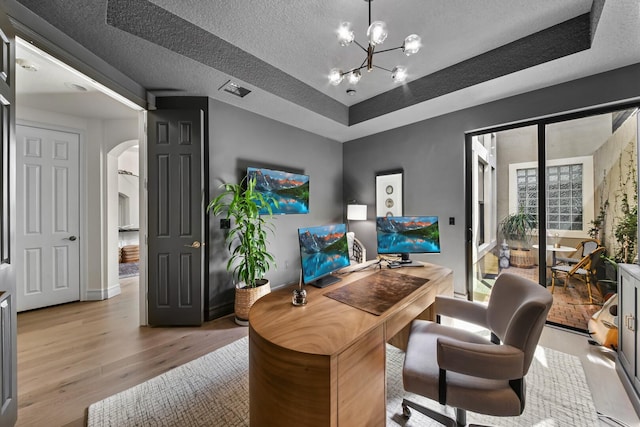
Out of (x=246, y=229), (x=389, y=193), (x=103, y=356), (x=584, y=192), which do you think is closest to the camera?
(x=103, y=356)

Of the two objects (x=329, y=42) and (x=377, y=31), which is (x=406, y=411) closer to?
(x=377, y=31)

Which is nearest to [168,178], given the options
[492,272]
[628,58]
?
[492,272]

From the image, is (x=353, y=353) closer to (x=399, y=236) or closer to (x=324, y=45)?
(x=399, y=236)

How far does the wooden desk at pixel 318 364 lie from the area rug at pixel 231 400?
2.10ft

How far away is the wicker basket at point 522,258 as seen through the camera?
2.87 meters

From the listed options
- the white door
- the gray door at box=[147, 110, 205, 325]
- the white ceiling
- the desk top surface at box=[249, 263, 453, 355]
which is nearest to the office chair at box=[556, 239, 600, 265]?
the desk top surface at box=[249, 263, 453, 355]

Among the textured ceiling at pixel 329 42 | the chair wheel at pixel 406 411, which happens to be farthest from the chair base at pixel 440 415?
the textured ceiling at pixel 329 42

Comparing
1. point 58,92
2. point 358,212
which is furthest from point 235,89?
point 358,212

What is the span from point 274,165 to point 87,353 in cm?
277

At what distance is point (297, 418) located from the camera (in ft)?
3.06

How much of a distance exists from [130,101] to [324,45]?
2033 mm

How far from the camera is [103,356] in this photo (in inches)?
84.2

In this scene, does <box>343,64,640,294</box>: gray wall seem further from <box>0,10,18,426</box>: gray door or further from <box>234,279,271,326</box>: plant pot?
<box>0,10,18,426</box>: gray door

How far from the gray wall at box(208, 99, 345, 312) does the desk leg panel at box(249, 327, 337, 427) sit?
6.88 feet
